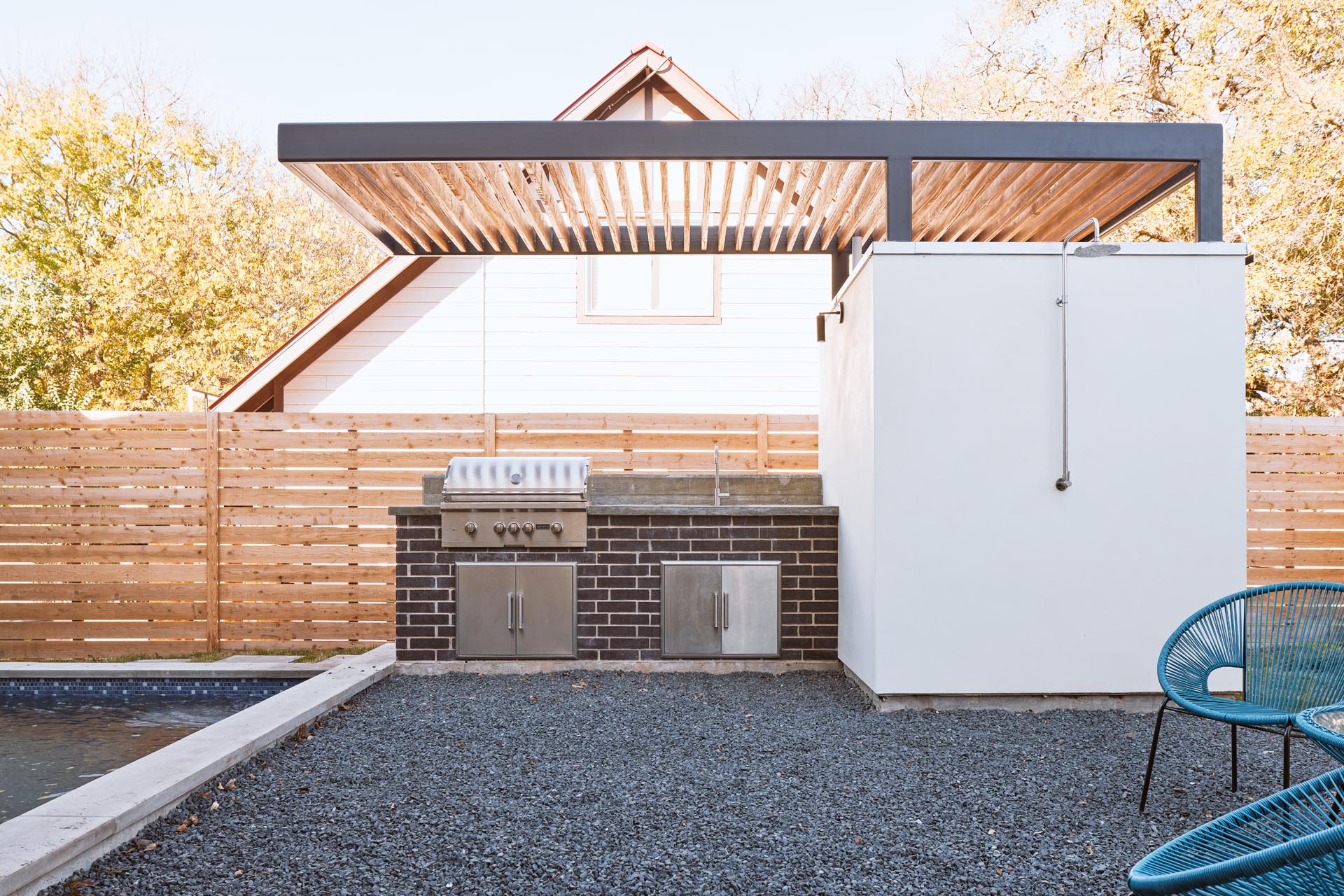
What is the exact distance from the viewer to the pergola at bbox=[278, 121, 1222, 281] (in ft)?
14.5

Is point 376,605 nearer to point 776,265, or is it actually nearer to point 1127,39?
point 776,265

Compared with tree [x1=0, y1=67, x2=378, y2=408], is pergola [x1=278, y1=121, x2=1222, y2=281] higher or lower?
lower

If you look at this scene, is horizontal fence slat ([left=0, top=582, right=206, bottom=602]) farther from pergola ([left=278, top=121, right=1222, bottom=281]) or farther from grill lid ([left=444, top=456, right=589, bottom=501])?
pergola ([left=278, top=121, right=1222, bottom=281])

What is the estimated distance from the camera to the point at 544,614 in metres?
5.50

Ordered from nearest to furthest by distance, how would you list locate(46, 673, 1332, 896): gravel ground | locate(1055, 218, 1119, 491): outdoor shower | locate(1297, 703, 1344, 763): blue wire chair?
locate(1297, 703, 1344, 763): blue wire chair < locate(46, 673, 1332, 896): gravel ground < locate(1055, 218, 1119, 491): outdoor shower

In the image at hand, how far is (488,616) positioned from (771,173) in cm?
313

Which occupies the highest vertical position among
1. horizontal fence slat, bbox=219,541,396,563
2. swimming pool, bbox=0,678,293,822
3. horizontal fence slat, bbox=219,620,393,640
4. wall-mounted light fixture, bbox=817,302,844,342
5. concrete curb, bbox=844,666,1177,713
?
wall-mounted light fixture, bbox=817,302,844,342

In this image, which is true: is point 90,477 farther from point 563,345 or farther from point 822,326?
point 822,326

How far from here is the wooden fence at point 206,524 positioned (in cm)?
655

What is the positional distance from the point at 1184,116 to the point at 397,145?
10.8 metres

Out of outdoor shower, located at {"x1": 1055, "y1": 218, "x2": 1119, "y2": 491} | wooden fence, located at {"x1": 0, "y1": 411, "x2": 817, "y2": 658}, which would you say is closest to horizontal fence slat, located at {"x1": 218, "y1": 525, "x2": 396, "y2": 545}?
wooden fence, located at {"x1": 0, "y1": 411, "x2": 817, "y2": 658}

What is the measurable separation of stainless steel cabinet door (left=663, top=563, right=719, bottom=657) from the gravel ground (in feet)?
2.73

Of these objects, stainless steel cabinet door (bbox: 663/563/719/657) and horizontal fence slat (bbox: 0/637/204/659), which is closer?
stainless steel cabinet door (bbox: 663/563/719/657)

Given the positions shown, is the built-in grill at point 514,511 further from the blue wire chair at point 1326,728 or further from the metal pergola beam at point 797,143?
the blue wire chair at point 1326,728
